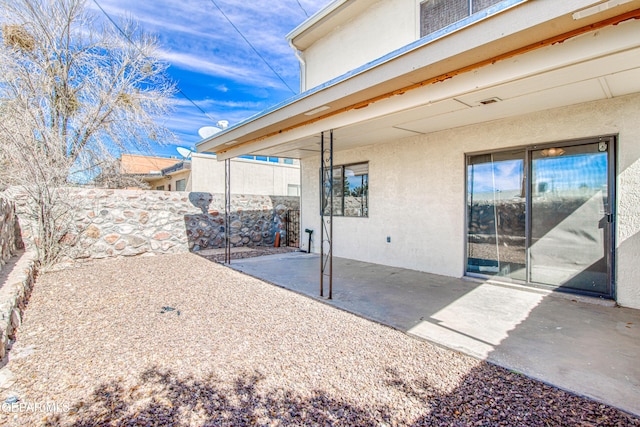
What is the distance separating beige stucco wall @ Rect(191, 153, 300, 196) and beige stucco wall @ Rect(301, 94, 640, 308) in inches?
268

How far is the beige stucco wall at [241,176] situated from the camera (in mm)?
14086

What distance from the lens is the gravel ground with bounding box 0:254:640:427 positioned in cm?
199

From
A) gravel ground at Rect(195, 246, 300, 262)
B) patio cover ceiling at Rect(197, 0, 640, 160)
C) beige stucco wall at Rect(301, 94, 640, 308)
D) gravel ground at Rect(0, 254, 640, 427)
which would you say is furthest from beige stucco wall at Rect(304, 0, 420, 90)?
gravel ground at Rect(0, 254, 640, 427)

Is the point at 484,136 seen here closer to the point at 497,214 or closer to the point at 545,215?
the point at 497,214

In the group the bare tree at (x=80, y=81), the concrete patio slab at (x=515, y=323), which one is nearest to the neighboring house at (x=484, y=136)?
the concrete patio slab at (x=515, y=323)

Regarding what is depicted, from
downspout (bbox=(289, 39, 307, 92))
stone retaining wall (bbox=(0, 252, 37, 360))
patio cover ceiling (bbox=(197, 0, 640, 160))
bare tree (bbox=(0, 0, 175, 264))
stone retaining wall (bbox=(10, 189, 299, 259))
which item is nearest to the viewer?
patio cover ceiling (bbox=(197, 0, 640, 160))

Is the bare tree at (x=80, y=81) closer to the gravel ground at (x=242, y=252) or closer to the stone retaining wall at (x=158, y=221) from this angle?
the stone retaining wall at (x=158, y=221)

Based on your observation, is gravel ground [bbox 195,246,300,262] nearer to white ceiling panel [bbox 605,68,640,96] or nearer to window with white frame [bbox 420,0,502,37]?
window with white frame [bbox 420,0,502,37]

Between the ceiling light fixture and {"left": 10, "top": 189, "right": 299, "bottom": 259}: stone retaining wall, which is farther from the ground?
the ceiling light fixture

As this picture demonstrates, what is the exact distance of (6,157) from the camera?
619cm

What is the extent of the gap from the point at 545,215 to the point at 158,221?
8223 millimetres

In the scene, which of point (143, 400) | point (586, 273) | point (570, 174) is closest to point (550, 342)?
point (586, 273)

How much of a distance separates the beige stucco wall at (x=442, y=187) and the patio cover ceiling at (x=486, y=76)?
0.28 meters

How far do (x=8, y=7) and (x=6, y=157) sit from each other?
5242 mm
